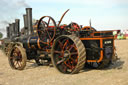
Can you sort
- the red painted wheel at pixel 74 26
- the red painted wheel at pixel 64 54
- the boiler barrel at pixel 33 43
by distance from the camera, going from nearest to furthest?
the red painted wheel at pixel 64 54 < the red painted wheel at pixel 74 26 < the boiler barrel at pixel 33 43

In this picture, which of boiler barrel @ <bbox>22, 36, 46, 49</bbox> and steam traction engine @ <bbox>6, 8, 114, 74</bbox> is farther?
boiler barrel @ <bbox>22, 36, 46, 49</bbox>

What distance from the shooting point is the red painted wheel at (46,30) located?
7014mm

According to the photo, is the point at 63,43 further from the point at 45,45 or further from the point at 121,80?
the point at 121,80

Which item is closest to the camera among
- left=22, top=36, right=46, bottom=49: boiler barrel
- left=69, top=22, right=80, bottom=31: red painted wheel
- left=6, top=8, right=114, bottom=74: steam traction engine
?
left=6, top=8, right=114, bottom=74: steam traction engine

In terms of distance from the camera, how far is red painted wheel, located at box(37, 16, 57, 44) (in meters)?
7.01

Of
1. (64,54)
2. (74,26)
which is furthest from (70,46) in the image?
(74,26)

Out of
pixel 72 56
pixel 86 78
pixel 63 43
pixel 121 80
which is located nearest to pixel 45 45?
pixel 63 43

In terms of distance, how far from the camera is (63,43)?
6727mm

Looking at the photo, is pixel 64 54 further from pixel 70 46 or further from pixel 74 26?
pixel 74 26

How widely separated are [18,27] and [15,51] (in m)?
9.66

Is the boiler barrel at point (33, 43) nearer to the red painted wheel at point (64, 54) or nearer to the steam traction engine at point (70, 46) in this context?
the steam traction engine at point (70, 46)

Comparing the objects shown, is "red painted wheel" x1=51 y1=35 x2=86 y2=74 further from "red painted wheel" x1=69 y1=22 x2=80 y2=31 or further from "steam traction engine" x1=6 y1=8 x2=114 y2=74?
"red painted wheel" x1=69 y1=22 x2=80 y2=31

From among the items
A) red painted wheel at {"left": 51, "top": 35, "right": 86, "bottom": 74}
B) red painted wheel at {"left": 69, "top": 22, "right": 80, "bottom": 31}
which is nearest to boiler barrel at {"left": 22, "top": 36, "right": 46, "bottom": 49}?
red painted wheel at {"left": 51, "top": 35, "right": 86, "bottom": 74}

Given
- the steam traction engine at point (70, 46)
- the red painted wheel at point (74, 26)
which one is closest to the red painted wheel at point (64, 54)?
the steam traction engine at point (70, 46)
